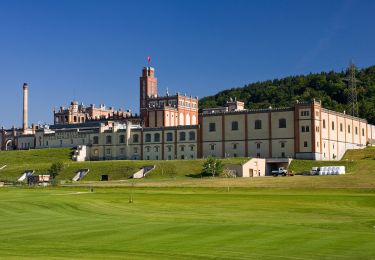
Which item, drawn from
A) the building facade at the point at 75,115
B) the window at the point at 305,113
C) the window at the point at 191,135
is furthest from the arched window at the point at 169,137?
the building facade at the point at 75,115

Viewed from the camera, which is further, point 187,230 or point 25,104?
point 25,104

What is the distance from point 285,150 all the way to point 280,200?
61308 mm

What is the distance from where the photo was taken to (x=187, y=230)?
29.9m

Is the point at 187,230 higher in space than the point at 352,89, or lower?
lower

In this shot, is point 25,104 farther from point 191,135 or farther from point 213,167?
point 213,167

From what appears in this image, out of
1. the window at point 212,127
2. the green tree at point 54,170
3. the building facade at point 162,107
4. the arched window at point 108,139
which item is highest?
Result: the building facade at point 162,107

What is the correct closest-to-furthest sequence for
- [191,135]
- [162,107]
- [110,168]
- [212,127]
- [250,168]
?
[250,168]
[110,168]
[212,127]
[191,135]
[162,107]

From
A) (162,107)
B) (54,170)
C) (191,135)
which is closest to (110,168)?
(54,170)

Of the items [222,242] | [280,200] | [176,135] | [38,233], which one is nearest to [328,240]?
[222,242]

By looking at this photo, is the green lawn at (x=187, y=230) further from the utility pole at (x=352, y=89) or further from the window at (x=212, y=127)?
the utility pole at (x=352, y=89)

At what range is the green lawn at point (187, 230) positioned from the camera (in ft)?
76.3

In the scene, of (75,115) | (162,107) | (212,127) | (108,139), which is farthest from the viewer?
(75,115)

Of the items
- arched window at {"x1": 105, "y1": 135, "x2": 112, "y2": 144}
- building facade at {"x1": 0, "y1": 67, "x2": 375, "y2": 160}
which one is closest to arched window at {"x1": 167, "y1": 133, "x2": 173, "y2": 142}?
building facade at {"x1": 0, "y1": 67, "x2": 375, "y2": 160}

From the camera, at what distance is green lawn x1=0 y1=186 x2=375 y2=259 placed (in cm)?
2325
